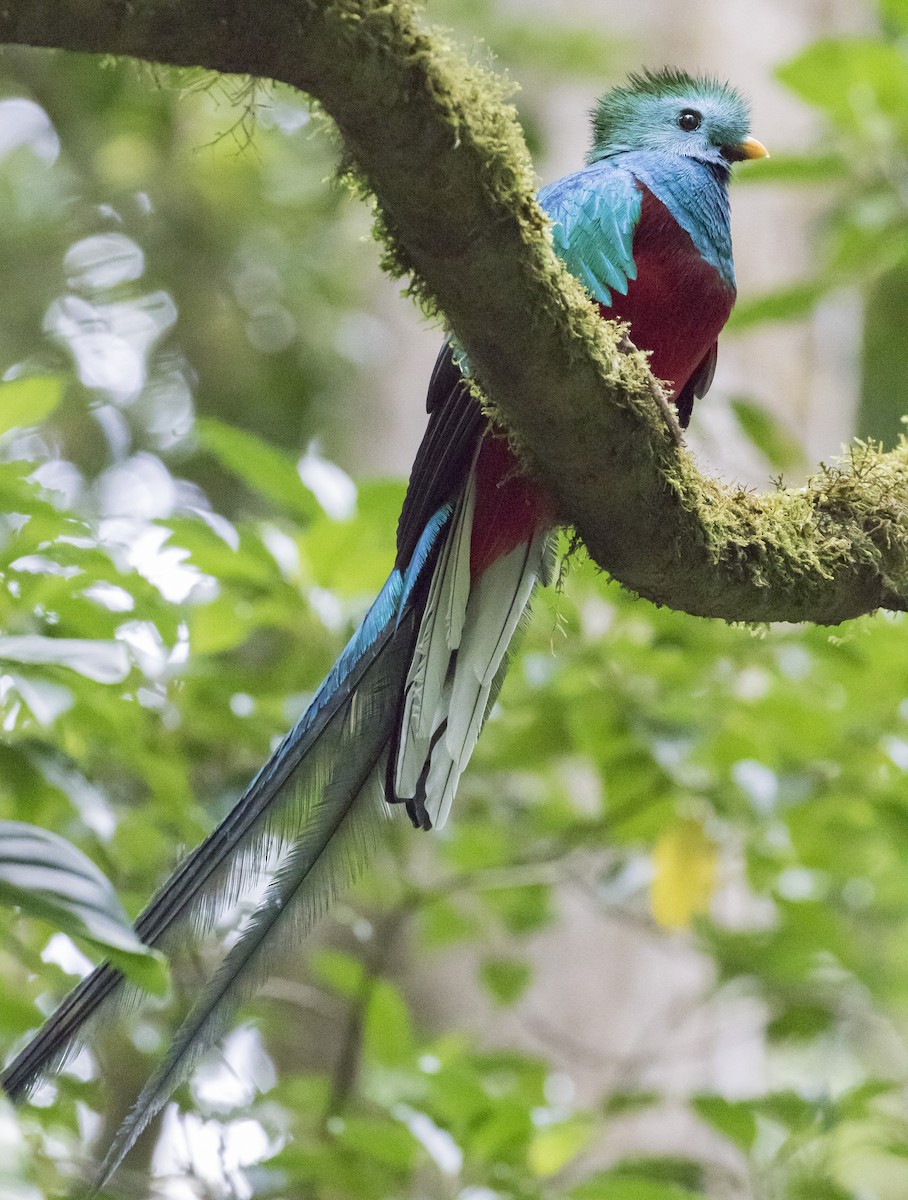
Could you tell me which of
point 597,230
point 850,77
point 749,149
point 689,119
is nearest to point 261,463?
point 597,230

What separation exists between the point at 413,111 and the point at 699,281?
1.21 m

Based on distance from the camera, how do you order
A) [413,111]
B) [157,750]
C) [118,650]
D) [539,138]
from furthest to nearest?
[539,138] < [157,750] < [118,650] < [413,111]

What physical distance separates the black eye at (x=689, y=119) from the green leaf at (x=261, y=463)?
111 centimetres

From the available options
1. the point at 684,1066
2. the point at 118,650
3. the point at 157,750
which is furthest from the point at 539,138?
the point at 118,650

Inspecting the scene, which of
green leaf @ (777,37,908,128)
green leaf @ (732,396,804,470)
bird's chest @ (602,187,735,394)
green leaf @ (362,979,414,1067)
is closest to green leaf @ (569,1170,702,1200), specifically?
green leaf @ (362,979,414,1067)

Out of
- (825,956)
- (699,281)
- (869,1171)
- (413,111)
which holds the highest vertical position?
(869,1171)

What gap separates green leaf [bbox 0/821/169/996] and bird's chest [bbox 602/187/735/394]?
1382mm

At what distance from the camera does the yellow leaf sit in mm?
2846

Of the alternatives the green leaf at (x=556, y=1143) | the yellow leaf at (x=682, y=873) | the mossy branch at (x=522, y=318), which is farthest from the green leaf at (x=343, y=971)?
the mossy branch at (x=522, y=318)

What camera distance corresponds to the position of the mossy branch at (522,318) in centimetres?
116

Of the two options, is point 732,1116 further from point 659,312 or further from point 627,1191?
point 659,312

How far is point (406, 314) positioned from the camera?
4793mm

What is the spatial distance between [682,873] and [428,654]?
102cm

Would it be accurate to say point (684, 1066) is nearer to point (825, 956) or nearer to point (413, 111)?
point (825, 956)
